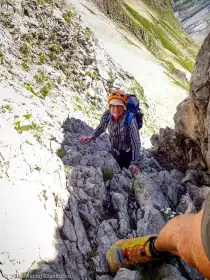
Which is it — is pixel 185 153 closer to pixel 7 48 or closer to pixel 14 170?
pixel 14 170

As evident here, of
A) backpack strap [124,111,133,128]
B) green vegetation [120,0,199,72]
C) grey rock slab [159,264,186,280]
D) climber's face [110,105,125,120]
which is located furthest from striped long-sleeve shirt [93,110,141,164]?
green vegetation [120,0,199,72]

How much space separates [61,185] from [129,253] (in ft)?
9.03

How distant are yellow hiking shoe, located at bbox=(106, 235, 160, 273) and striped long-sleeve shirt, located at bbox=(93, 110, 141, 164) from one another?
13.2 ft

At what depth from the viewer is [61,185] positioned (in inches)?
308

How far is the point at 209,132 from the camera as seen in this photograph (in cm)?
873

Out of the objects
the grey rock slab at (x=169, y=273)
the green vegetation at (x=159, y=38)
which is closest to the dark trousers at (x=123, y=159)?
the grey rock slab at (x=169, y=273)

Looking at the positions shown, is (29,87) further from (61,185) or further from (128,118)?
(61,185)

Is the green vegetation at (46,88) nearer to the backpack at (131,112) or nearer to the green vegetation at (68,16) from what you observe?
the backpack at (131,112)

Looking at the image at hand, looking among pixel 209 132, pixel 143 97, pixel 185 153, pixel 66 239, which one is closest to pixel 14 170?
pixel 66 239

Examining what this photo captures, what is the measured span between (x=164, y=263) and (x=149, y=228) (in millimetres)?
1109

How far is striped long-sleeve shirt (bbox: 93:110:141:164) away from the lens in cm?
965

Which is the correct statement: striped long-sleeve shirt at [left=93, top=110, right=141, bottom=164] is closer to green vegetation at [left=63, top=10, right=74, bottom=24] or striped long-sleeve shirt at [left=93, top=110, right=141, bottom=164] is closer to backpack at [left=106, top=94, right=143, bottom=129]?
backpack at [left=106, top=94, right=143, bottom=129]

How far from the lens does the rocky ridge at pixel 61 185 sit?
599 cm

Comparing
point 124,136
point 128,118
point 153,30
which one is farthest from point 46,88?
point 153,30
